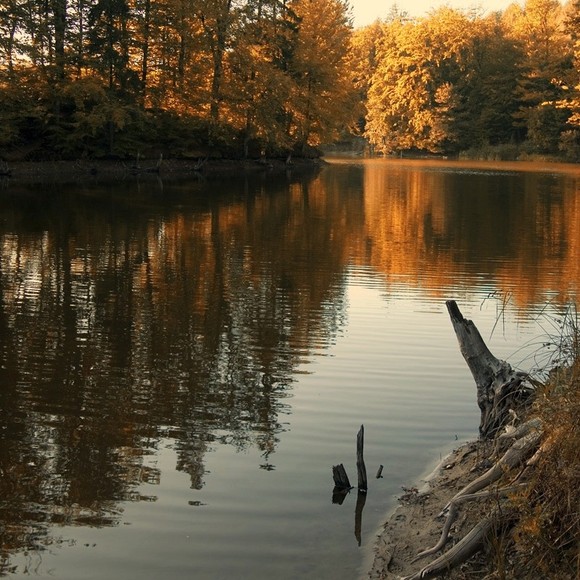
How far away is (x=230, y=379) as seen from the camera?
32.5 ft

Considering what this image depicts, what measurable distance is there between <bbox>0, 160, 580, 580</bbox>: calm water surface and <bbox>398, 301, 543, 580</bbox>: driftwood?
28.4 inches

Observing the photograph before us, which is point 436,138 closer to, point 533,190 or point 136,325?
point 533,190

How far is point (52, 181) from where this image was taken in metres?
40.1

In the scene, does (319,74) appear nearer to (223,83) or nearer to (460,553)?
(223,83)

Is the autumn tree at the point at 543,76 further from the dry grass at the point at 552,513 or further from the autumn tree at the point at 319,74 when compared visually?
the dry grass at the point at 552,513

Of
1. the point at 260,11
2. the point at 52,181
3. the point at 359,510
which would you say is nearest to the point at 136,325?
the point at 359,510

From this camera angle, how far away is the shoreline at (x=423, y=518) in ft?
17.7

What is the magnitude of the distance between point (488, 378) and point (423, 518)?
1.79 meters

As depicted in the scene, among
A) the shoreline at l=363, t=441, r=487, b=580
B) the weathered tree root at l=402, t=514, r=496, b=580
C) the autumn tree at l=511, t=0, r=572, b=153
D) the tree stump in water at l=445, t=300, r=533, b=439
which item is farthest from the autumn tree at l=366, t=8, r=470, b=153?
the weathered tree root at l=402, t=514, r=496, b=580

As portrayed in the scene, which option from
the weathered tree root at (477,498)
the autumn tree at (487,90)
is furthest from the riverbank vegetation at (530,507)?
the autumn tree at (487,90)

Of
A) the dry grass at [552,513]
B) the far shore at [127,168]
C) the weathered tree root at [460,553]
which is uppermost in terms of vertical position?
the far shore at [127,168]

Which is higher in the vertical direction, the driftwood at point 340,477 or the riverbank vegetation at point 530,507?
the riverbank vegetation at point 530,507

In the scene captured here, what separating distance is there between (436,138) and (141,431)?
84.0 meters

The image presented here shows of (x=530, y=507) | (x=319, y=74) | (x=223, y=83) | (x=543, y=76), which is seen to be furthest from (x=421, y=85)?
(x=530, y=507)
